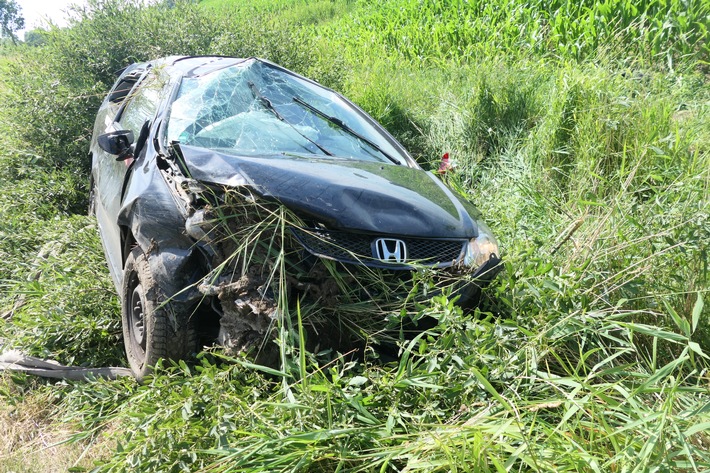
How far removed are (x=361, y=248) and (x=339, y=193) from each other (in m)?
0.30

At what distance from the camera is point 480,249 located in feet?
10.3

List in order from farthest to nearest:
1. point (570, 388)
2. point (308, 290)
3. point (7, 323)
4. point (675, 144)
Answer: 1. point (675, 144)
2. point (7, 323)
3. point (308, 290)
4. point (570, 388)

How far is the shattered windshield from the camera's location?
137 inches

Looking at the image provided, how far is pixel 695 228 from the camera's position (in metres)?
2.85

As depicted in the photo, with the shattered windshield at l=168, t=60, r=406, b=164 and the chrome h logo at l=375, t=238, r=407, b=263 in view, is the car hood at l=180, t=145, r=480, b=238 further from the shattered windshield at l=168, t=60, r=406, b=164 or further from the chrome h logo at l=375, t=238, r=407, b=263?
the shattered windshield at l=168, t=60, r=406, b=164

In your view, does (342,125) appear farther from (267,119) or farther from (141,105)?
(141,105)

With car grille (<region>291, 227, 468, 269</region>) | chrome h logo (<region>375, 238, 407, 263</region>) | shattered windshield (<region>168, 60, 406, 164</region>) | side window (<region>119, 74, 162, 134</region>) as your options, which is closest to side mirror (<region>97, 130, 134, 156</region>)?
side window (<region>119, 74, 162, 134</region>)

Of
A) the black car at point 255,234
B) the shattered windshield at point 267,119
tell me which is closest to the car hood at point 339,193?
the black car at point 255,234

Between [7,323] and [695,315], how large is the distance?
3819mm

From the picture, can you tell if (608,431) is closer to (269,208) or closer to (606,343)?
(606,343)

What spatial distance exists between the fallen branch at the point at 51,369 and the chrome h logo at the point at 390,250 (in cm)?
150

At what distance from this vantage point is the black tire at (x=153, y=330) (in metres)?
2.83

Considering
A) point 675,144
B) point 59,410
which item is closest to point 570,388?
point 59,410

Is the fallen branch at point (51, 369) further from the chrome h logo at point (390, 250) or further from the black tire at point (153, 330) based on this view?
the chrome h logo at point (390, 250)
